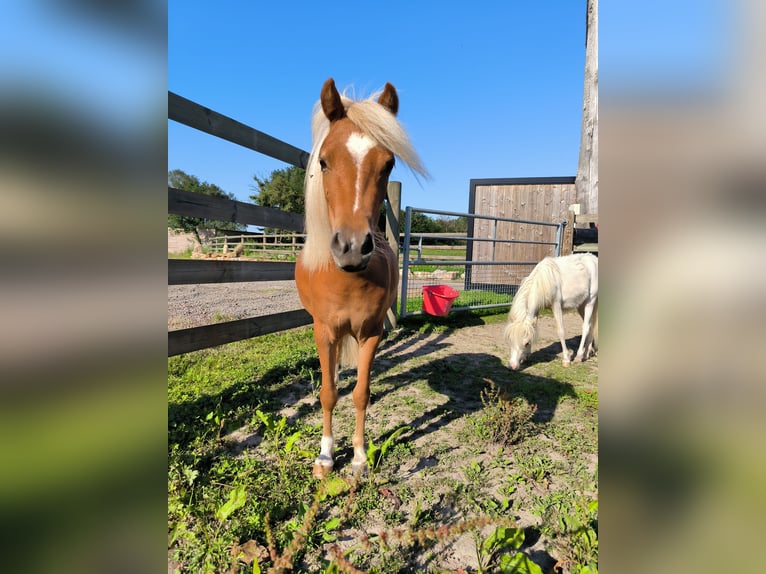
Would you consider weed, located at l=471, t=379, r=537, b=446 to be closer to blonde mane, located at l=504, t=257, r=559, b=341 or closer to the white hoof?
the white hoof

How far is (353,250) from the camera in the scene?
5.14 ft

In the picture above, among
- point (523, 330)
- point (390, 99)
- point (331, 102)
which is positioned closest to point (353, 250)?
point (331, 102)

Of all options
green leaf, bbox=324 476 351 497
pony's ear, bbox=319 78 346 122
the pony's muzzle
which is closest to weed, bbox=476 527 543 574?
green leaf, bbox=324 476 351 497

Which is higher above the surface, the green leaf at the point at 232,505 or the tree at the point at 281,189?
the tree at the point at 281,189

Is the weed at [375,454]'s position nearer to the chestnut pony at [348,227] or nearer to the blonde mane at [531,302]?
the chestnut pony at [348,227]

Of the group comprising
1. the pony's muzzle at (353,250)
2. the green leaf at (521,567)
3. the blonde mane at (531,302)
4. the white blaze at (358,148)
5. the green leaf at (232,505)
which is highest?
the white blaze at (358,148)

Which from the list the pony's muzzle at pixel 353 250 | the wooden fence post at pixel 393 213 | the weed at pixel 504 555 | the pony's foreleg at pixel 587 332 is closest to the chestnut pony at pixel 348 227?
the pony's muzzle at pixel 353 250

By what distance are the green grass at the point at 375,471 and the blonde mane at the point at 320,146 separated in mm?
1116

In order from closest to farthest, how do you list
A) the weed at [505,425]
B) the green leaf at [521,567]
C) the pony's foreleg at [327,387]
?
1. the green leaf at [521,567]
2. the pony's foreleg at [327,387]
3. the weed at [505,425]

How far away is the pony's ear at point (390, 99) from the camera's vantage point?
2023mm
